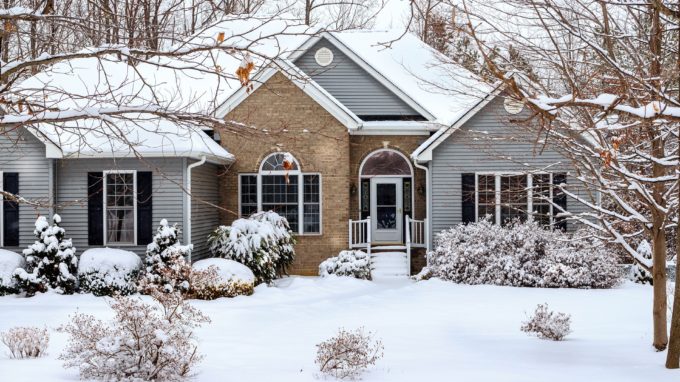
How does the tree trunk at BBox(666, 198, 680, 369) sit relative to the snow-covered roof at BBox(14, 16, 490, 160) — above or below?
below

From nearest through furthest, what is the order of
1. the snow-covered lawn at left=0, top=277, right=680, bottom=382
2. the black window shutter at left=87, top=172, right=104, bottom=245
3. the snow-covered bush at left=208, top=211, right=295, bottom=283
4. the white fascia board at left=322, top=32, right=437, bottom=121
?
the snow-covered lawn at left=0, top=277, right=680, bottom=382
the snow-covered bush at left=208, top=211, right=295, bottom=283
the black window shutter at left=87, top=172, right=104, bottom=245
the white fascia board at left=322, top=32, right=437, bottom=121

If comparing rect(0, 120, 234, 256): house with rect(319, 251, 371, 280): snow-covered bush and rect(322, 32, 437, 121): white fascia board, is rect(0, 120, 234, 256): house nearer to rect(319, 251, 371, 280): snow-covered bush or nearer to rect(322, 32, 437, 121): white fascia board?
rect(319, 251, 371, 280): snow-covered bush

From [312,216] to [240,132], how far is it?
16014 mm

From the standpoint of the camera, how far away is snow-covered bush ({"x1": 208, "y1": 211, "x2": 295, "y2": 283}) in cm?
1895

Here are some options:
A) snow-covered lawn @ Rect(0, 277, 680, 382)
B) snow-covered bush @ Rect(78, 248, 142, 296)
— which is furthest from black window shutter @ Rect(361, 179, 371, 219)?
snow-covered bush @ Rect(78, 248, 142, 296)

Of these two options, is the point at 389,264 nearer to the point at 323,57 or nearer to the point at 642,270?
the point at 323,57

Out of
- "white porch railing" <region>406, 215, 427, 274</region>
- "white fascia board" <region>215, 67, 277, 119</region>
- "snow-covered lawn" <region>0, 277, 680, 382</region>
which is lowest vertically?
"snow-covered lawn" <region>0, 277, 680, 382</region>

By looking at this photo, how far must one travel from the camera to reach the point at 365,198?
2372 centimetres

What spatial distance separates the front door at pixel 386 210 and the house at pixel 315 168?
4cm

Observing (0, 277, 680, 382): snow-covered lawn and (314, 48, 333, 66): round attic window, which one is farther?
(314, 48, 333, 66): round attic window

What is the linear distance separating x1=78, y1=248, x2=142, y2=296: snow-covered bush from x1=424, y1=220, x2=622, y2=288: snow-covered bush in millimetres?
7837

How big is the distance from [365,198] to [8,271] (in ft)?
33.9

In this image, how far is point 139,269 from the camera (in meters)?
18.5

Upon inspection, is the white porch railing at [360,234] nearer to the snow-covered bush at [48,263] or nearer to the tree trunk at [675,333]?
the snow-covered bush at [48,263]
